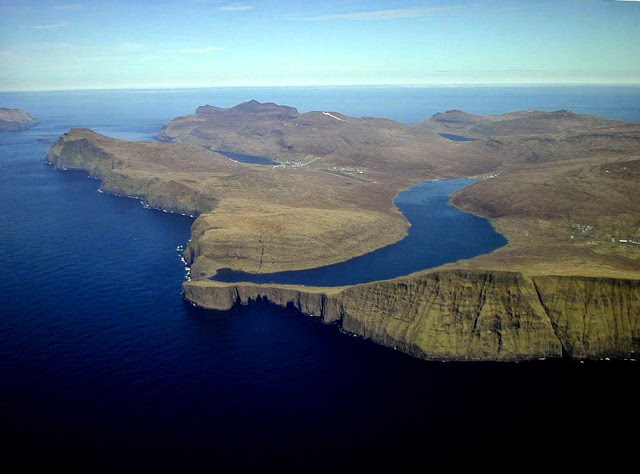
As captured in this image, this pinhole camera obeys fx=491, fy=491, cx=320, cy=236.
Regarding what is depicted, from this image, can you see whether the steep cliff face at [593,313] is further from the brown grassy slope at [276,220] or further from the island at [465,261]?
the brown grassy slope at [276,220]

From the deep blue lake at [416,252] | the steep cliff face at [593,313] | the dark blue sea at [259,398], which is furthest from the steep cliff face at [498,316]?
the deep blue lake at [416,252]

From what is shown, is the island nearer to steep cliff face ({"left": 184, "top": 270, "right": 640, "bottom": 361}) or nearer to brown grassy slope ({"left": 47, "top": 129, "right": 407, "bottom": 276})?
steep cliff face ({"left": 184, "top": 270, "right": 640, "bottom": 361})

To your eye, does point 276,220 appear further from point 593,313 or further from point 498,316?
point 593,313

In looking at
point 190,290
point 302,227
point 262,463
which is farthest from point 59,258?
point 262,463

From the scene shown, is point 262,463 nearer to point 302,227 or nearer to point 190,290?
point 190,290

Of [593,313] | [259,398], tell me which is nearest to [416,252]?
[593,313]
